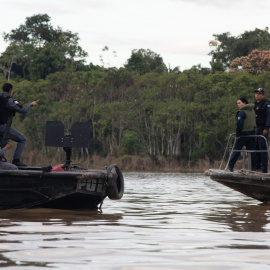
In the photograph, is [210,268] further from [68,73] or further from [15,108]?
[68,73]

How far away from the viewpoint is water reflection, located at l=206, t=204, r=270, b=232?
25.8 ft

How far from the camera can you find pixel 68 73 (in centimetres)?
6366

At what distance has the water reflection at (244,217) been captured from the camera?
7859mm

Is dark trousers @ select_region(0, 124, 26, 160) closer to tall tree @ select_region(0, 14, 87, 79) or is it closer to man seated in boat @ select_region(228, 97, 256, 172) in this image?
man seated in boat @ select_region(228, 97, 256, 172)

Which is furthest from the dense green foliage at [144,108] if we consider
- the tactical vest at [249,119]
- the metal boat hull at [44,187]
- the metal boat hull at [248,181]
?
the metal boat hull at [44,187]

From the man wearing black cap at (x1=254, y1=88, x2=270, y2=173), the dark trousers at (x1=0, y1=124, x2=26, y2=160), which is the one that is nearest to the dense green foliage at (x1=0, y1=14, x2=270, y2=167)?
the man wearing black cap at (x1=254, y1=88, x2=270, y2=173)

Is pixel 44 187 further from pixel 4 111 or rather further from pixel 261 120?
pixel 261 120

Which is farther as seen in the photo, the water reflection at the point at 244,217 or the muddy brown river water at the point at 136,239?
the water reflection at the point at 244,217

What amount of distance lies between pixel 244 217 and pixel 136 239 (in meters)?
3.05

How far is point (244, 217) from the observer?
9219 mm

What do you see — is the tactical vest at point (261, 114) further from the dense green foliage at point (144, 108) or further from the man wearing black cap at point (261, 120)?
the dense green foliage at point (144, 108)

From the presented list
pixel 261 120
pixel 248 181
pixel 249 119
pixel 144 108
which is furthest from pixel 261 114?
pixel 144 108

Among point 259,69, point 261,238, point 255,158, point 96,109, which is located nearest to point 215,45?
point 259,69

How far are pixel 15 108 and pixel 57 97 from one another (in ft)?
176
